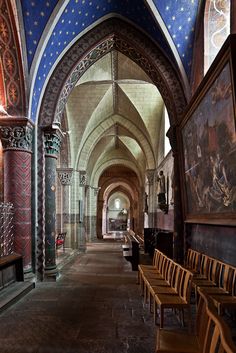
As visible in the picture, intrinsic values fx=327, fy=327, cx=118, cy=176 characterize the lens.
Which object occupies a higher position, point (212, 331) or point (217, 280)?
point (212, 331)

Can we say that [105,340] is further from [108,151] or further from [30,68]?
[108,151]

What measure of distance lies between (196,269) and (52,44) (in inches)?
234

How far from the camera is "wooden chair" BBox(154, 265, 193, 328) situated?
3.97 m

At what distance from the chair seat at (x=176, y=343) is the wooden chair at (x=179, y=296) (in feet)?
3.36

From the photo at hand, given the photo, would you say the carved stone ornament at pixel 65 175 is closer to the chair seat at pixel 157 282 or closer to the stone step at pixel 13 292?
the stone step at pixel 13 292

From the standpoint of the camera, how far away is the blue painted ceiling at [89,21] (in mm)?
7078

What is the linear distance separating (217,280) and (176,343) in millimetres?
2477

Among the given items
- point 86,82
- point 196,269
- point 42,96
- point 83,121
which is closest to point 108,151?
point 83,121

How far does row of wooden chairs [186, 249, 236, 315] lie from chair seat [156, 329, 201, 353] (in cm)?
112

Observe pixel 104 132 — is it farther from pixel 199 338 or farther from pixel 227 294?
pixel 199 338

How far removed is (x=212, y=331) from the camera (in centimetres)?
232

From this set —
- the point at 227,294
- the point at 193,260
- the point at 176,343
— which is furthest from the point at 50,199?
the point at 176,343

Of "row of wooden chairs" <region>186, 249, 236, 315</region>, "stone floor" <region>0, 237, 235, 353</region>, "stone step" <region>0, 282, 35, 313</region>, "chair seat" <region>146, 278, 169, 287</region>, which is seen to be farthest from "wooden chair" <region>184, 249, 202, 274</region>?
"stone step" <region>0, 282, 35, 313</region>

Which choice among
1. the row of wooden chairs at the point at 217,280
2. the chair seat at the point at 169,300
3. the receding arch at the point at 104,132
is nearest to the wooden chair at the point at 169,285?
the chair seat at the point at 169,300
